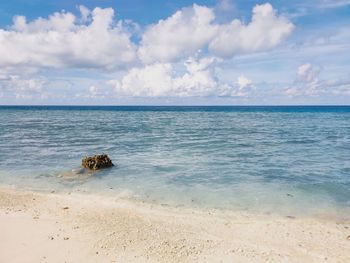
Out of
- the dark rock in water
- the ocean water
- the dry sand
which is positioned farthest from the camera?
the dark rock in water

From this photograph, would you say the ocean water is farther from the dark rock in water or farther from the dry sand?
the dry sand

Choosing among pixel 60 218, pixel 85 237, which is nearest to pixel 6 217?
pixel 60 218

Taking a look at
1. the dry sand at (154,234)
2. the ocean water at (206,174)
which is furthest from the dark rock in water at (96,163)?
the dry sand at (154,234)

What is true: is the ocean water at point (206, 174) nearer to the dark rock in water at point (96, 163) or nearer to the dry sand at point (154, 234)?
the dark rock in water at point (96, 163)

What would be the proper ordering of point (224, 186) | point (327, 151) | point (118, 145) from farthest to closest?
point (118, 145), point (327, 151), point (224, 186)

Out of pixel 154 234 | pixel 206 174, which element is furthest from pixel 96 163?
pixel 154 234

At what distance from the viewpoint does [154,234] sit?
12484 mm

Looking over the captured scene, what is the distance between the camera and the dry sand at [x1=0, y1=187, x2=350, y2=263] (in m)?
10.8

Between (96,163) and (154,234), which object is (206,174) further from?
(154,234)

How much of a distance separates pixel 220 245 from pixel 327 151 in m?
24.0

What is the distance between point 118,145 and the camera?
3603 cm

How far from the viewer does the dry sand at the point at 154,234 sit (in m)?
10.8

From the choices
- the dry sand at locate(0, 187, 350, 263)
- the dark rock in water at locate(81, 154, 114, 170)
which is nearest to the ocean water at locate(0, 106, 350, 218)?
the dark rock in water at locate(81, 154, 114, 170)

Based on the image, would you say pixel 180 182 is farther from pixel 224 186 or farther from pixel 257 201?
pixel 257 201
